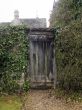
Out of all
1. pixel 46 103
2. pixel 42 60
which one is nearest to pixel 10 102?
pixel 46 103

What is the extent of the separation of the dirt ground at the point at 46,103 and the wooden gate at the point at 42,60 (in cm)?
79

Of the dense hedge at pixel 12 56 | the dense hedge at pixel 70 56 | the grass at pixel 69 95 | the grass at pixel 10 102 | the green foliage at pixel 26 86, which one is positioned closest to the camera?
the grass at pixel 10 102

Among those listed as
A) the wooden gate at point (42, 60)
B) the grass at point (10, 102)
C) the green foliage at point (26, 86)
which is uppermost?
the wooden gate at point (42, 60)

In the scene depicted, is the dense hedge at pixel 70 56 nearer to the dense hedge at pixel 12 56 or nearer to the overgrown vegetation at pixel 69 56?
the overgrown vegetation at pixel 69 56

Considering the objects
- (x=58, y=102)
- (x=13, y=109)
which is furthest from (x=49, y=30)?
(x=13, y=109)

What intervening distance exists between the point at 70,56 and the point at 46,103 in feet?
6.57

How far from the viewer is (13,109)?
8.06 meters

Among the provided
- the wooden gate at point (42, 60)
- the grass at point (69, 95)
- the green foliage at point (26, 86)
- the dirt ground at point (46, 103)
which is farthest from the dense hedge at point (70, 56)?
the green foliage at point (26, 86)

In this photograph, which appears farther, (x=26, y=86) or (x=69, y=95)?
(x=26, y=86)

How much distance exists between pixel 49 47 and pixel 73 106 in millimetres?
3108

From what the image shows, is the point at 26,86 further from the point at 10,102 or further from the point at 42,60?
the point at 10,102

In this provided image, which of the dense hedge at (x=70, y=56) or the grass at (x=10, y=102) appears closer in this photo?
the grass at (x=10, y=102)

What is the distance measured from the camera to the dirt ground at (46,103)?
319 inches

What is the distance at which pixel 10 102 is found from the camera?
8.83 metres
